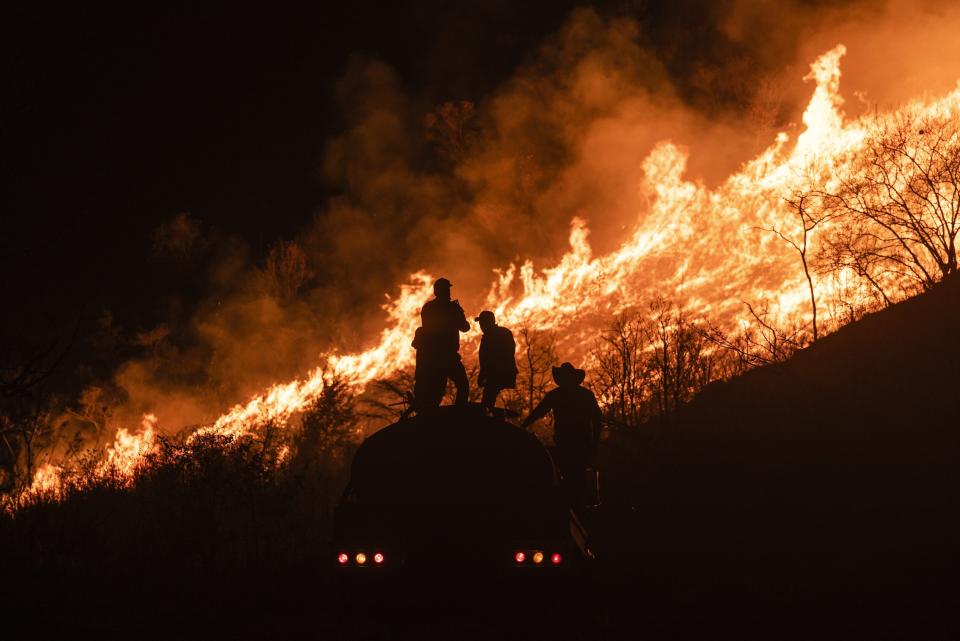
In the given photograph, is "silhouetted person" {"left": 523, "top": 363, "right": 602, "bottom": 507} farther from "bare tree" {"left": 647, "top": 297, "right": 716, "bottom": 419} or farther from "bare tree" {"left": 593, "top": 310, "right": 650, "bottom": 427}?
"bare tree" {"left": 593, "top": 310, "right": 650, "bottom": 427}

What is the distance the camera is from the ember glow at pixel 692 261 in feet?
132

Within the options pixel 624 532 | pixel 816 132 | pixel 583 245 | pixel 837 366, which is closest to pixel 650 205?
pixel 583 245

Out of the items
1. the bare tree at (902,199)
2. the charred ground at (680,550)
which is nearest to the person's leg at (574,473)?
the charred ground at (680,550)

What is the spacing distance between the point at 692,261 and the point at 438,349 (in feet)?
128

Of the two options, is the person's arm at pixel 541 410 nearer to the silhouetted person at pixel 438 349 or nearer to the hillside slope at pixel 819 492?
the silhouetted person at pixel 438 349

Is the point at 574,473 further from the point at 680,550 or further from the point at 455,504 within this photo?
the point at 455,504

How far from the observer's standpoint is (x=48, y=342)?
9.38m

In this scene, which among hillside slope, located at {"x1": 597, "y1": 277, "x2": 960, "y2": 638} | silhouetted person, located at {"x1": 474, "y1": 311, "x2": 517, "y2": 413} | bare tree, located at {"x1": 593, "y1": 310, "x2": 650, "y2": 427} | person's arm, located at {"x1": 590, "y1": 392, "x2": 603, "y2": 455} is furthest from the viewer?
bare tree, located at {"x1": 593, "y1": 310, "x2": 650, "y2": 427}

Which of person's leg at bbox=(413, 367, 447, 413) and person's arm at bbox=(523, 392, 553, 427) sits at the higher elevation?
person's leg at bbox=(413, 367, 447, 413)

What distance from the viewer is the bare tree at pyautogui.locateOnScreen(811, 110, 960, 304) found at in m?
31.8

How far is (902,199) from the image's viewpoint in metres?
32.4

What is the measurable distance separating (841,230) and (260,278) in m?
55.7

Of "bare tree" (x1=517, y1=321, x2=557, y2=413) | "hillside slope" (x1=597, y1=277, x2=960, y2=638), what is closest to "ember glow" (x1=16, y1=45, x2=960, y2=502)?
"bare tree" (x1=517, y1=321, x2=557, y2=413)

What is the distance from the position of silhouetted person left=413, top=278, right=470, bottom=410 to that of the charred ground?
9.40ft
